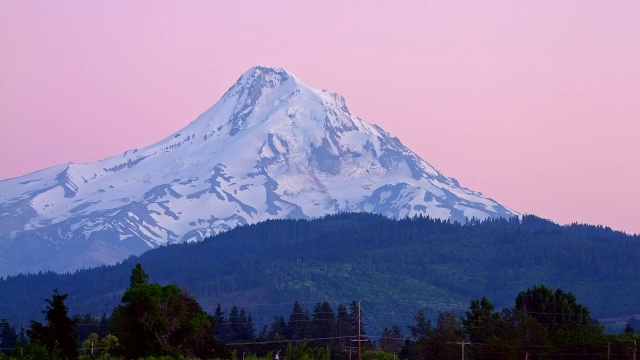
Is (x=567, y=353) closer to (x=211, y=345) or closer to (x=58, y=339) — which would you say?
(x=211, y=345)

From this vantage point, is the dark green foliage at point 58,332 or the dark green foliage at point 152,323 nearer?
the dark green foliage at point 58,332

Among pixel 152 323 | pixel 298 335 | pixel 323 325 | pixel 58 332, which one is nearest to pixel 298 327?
pixel 298 335

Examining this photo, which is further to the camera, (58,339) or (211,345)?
(211,345)

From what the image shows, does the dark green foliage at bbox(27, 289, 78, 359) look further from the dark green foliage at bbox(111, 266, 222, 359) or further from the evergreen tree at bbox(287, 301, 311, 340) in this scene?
the evergreen tree at bbox(287, 301, 311, 340)

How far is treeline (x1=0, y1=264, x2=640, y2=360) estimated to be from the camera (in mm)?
90812

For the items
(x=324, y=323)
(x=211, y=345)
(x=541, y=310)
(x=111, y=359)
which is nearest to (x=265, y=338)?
(x=324, y=323)

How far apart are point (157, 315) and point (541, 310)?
2521 inches

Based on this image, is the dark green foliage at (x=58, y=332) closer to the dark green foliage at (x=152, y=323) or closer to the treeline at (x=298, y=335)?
the treeline at (x=298, y=335)

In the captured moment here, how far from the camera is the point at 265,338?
16375 centimetres

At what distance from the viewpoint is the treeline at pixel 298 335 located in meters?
90.8

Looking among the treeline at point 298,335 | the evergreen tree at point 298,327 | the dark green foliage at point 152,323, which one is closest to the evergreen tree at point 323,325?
the treeline at point 298,335

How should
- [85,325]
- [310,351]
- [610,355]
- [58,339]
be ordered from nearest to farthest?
[58,339]
[610,355]
[310,351]
[85,325]

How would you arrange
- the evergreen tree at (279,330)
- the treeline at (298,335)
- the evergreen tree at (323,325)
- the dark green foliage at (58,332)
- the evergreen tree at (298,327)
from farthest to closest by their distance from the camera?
the evergreen tree at (323,325) → the evergreen tree at (298,327) → the evergreen tree at (279,330) → the treeline at (298,335) → the dark green foliage at (58,332)

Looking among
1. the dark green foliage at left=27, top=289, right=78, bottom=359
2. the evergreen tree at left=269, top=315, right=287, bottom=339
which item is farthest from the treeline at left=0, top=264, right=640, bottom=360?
the evergreen tree at left=269, top=315, right=287, bottom=339
